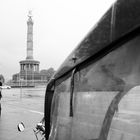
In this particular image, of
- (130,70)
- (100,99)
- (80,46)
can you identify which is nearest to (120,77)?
(130,70)

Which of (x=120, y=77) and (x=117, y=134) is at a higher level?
(x=120, y=77)

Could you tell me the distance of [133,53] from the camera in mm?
1789

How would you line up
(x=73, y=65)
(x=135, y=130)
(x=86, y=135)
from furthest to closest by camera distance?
(x=73, y=65)
(x=86, y=135)
(x=135, y=130)

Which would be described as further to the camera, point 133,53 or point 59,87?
point 59,87

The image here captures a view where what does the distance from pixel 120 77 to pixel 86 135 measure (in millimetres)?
635

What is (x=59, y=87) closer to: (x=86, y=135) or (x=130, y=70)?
(x=86, y=135)

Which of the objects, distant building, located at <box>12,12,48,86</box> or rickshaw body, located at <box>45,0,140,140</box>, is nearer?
rickshaw body, located at <box>45,0,140,140</box>

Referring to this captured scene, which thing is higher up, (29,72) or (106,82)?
(29,72)

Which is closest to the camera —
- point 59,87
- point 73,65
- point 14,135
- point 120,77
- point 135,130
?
point 135,130

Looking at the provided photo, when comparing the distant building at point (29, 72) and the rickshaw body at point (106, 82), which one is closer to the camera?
the rickshaw body at point (106, 82)

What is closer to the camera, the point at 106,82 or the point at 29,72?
the point at 106,82

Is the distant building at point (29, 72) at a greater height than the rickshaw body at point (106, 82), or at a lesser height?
greater

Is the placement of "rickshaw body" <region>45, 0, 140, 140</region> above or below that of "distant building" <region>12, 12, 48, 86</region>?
below

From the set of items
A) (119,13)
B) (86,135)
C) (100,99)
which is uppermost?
(119,13)
